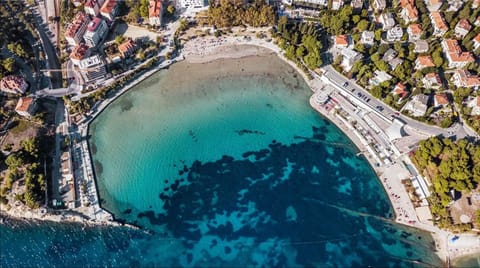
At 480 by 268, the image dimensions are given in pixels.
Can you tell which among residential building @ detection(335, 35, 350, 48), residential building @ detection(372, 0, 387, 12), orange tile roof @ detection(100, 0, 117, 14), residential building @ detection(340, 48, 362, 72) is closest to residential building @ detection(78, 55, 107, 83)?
orange tile roof @ detection(100, 0, 117, 14)

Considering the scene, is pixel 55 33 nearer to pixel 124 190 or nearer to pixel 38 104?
pixel 38 104

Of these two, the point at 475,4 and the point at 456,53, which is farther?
the point at 475,4

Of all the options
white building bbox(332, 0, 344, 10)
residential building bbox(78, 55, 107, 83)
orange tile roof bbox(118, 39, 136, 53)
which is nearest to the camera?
residential building bbox(78, 55, 107, 83)

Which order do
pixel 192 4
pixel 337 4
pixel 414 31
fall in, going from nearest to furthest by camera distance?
pixel 414 31 → pixel 337 4 → pixel 192 4

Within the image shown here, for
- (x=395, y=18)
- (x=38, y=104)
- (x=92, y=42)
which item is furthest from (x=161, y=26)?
(x=395, y=18)

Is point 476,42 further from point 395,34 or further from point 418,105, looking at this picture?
point 418,105

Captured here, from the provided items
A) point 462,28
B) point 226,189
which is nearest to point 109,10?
point 226,189

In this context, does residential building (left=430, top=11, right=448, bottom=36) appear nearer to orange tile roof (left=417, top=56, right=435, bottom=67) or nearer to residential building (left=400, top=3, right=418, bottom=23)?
residential building (left=400, top=3, right=418, bottom=23)

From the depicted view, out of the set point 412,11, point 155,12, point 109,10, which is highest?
point 412,11

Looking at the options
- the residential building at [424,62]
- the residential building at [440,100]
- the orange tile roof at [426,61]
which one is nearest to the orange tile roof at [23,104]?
the residential building at [424,62]
